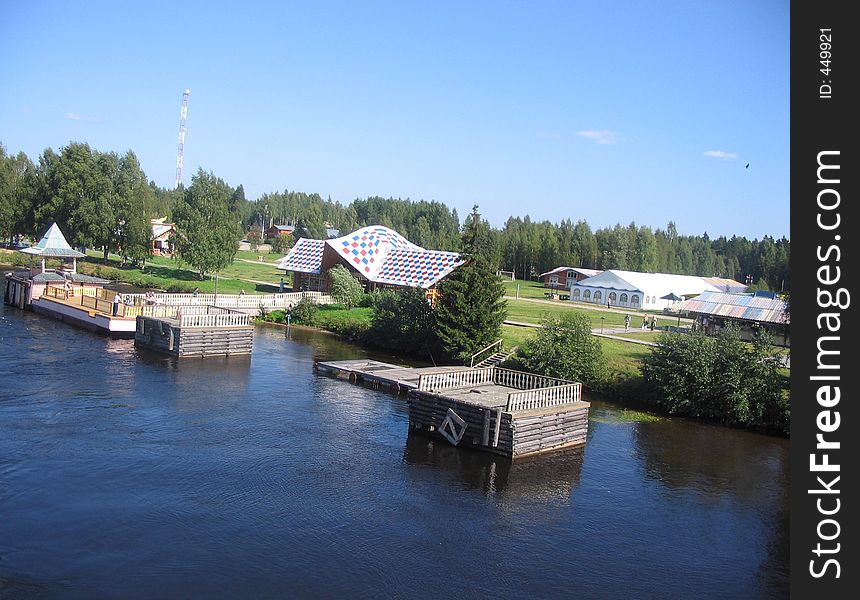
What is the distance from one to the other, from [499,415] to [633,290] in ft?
193

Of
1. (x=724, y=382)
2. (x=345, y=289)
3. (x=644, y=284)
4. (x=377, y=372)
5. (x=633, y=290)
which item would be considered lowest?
(x=377, y=372)

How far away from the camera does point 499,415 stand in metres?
27.0

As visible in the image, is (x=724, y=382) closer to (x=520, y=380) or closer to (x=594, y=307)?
(x=520, y=380)

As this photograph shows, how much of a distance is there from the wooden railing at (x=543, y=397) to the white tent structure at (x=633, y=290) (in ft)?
178

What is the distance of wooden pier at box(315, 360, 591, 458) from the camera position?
27.0m

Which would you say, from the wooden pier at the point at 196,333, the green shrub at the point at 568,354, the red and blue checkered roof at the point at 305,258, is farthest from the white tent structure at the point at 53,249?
the green shrub at the point at 568,354

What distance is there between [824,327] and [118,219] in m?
80.6

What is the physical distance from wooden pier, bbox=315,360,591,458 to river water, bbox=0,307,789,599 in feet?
2.01

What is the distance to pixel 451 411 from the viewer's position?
28.1 m

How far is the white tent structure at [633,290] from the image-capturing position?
271 ft

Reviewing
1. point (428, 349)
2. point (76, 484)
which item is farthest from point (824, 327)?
point (428, 349)

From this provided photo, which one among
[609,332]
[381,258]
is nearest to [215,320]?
[381,258]

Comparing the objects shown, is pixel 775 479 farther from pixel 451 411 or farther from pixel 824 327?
pixel 824 327

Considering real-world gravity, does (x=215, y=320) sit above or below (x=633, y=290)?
below
